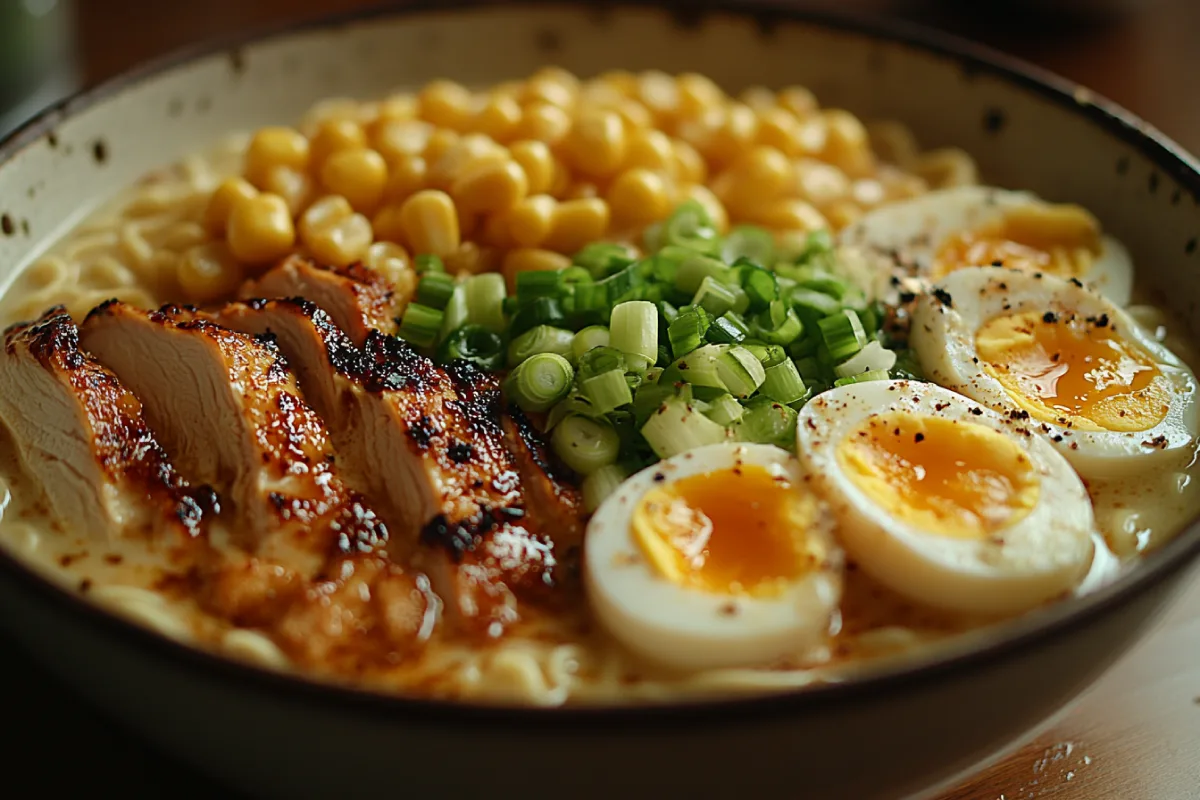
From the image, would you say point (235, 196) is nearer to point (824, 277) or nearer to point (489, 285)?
point (489, 285)

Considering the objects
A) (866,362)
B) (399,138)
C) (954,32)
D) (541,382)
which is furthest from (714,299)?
(954,32)

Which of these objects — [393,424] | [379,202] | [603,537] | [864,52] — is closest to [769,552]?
[603,537]

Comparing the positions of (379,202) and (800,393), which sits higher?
(379,202)

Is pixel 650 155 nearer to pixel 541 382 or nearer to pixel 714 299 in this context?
pixel 714 299

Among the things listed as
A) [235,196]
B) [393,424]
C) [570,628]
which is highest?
[235,196]

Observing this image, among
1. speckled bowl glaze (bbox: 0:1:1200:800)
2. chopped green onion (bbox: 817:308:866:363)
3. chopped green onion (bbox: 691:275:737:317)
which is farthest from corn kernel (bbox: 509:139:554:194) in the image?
speckled bowl glaze (bbox: 0:1:1200:800)

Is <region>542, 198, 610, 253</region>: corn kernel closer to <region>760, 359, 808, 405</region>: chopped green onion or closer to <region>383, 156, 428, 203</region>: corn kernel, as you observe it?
<region>383, 156, 428, 203</region>: corn kernel
